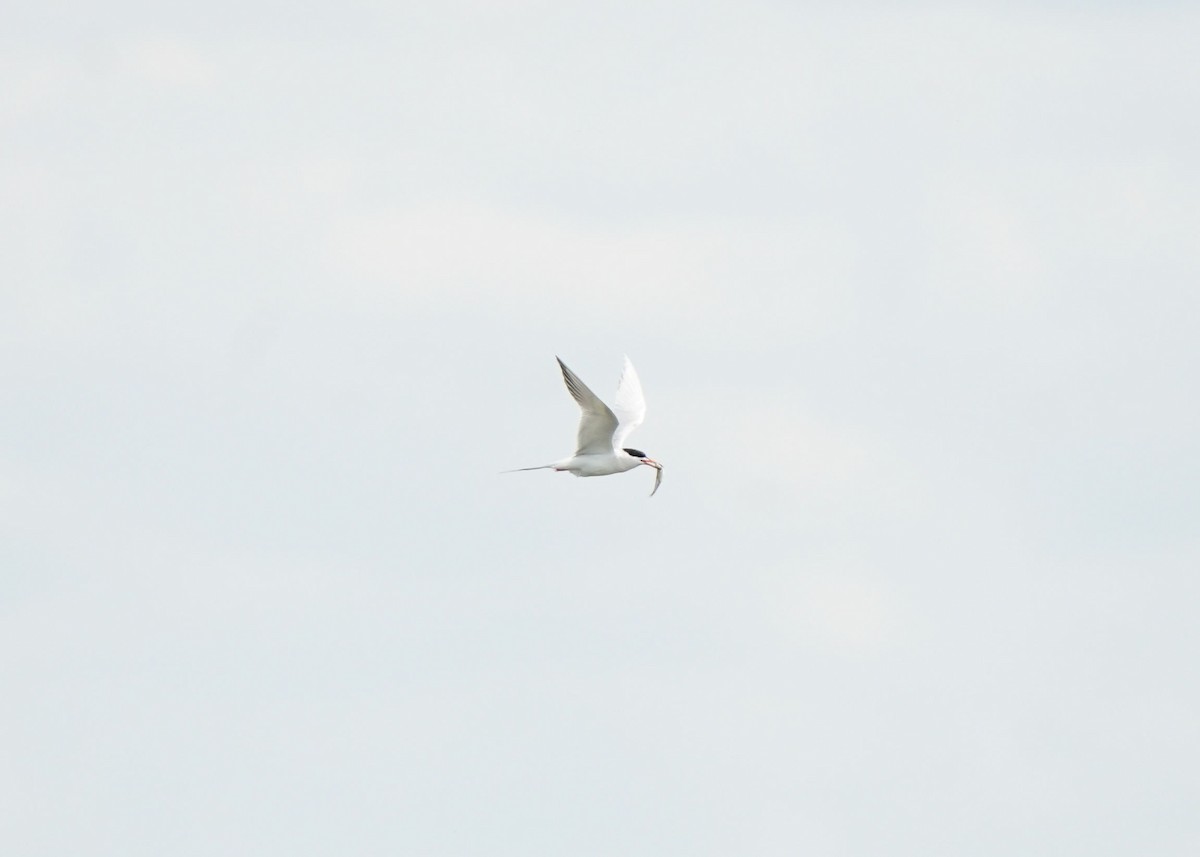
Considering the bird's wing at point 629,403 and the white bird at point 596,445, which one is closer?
the white bird at point 596,445

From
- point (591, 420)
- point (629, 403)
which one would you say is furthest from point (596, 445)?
point (629, 403)

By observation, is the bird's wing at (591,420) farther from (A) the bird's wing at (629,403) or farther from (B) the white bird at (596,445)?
(A) the bird's wing at (629,403)

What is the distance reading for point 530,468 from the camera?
4822 cm

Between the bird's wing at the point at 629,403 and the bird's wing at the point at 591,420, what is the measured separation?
328cm

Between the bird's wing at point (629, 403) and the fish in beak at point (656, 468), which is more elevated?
the bird's wing at point (629, 403)

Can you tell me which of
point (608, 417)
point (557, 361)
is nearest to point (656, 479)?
point (608, 417)

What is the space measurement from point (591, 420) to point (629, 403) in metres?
6.82

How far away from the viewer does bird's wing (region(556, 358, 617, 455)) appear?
46.3 m

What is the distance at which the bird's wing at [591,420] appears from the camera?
46.3 m

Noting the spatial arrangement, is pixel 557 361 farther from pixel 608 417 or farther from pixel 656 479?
pixel 656 479

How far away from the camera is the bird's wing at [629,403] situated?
177 feet

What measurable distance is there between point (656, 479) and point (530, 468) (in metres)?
3.55

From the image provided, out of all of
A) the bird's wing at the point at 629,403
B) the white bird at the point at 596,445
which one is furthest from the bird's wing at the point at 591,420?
the bird's wing at the point at 629,403

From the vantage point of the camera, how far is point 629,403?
5484cm
